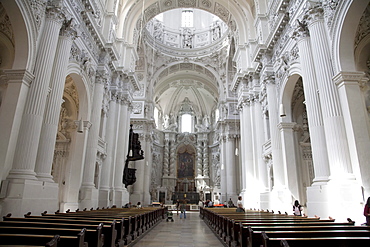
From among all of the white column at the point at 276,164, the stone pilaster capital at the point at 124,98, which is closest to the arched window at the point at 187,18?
the stone pilaster capital at the point at 124,98

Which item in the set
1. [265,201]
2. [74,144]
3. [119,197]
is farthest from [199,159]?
[74,144]

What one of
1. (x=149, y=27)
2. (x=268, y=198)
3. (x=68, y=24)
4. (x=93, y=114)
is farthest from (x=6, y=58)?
(x=149, y=27)

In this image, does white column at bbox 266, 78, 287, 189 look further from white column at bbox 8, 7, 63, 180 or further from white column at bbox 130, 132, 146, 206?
white column at bbox 130, 132, 146, 206

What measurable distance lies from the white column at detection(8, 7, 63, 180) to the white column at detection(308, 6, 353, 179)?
29.5 ft

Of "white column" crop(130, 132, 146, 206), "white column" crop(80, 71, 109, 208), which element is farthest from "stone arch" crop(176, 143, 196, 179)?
"white column" crop(80, 71, 109, 208)

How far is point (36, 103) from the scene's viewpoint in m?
8.00

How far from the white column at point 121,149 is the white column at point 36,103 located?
27.7 ft

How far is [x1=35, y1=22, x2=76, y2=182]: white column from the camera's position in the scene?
8.31 meters

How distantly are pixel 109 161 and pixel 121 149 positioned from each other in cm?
169

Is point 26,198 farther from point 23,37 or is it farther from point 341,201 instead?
point 341,201

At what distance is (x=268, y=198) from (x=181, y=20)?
85.6ft

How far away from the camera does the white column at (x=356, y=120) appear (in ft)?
23.2

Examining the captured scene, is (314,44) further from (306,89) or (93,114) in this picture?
(93,114)

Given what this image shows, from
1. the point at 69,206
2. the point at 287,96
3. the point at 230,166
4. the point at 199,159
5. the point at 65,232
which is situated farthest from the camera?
the point at 199,159
